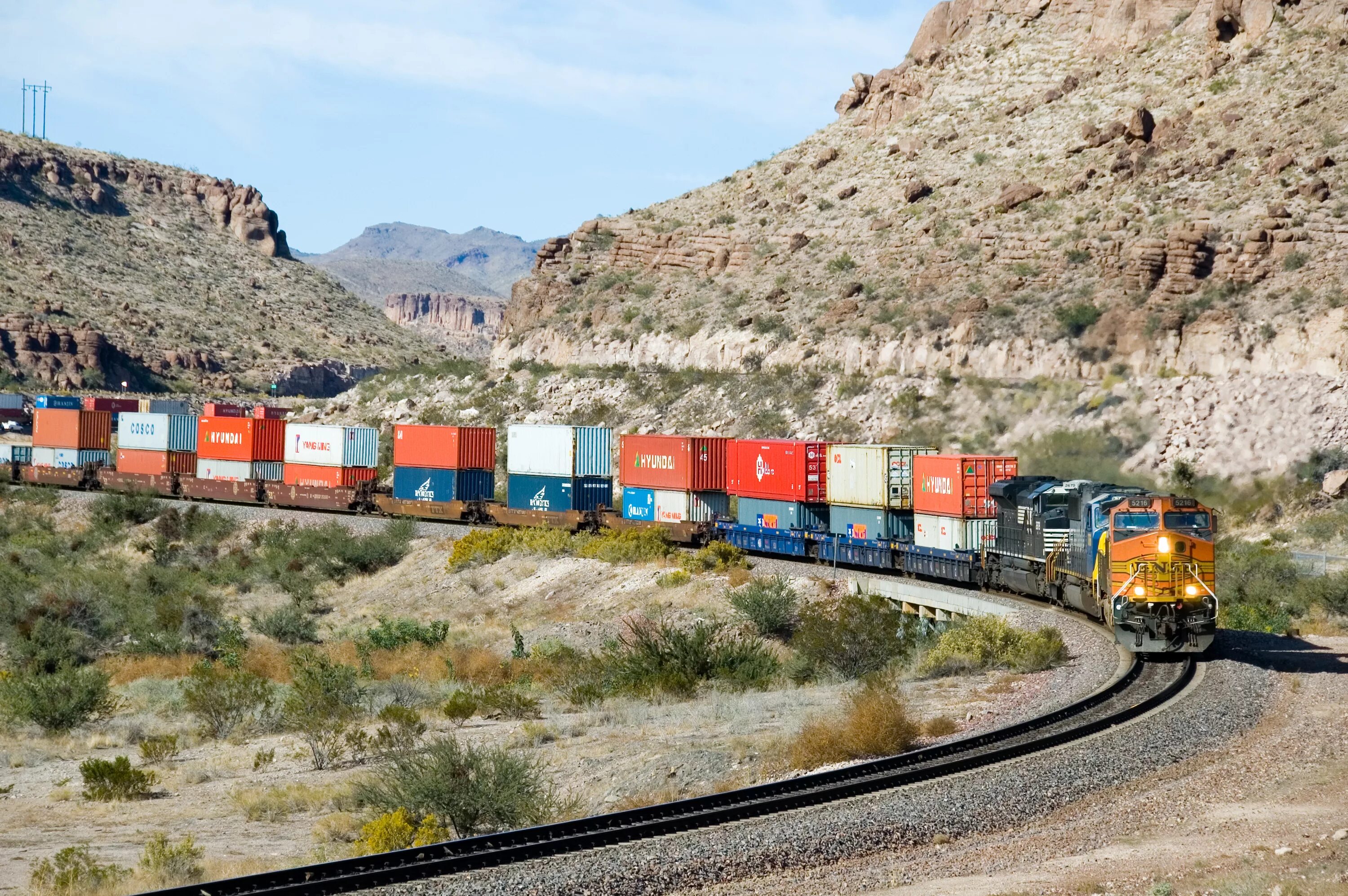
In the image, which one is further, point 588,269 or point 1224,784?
point 588,269

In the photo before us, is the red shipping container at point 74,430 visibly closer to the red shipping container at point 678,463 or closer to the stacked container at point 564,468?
the stacked container at point 564,468

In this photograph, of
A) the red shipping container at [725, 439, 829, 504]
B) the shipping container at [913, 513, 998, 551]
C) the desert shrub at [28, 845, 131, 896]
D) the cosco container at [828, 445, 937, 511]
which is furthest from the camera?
the red shipping container at [725, 439, 829, 504]

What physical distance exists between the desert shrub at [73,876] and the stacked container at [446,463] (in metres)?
38.9

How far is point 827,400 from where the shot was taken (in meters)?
66.9

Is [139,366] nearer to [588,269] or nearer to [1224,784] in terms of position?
[588,269]

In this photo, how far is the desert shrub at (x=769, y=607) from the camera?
34.0 m

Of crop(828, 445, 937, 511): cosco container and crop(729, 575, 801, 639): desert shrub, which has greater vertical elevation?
crop(828, 445, 937, 511): cosco container

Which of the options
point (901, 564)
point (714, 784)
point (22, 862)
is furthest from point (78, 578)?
point (714, 784)

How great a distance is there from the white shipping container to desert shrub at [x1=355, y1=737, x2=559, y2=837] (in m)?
31.1

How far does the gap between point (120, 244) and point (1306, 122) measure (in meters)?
125

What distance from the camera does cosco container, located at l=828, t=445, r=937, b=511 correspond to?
38.2 metres

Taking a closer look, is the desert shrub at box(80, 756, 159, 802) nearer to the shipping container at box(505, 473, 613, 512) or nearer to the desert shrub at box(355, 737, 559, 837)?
the desert shrub at box(355, 737, 559, 837)

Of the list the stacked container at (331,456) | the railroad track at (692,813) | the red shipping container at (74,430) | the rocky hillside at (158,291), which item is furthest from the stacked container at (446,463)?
the rocky hillside at (158,291)

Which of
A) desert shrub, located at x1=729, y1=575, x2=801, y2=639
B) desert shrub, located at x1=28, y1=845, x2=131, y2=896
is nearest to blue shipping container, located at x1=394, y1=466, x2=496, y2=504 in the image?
desert shrub, located at x1=729, y1=575, x2=801, y2=639
